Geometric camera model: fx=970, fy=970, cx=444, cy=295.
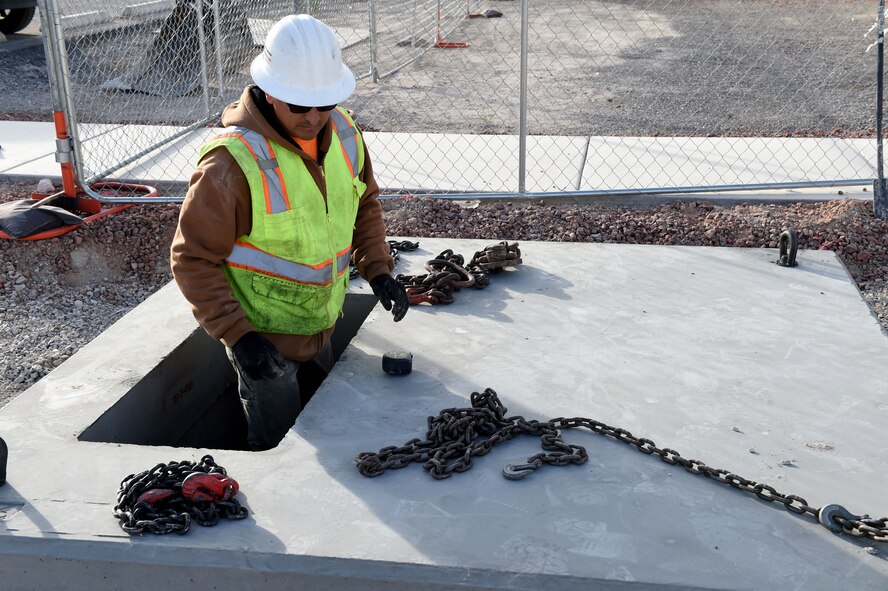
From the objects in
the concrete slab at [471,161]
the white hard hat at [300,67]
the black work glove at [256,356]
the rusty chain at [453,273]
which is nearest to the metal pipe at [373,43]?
the concrete slab at [471,161]

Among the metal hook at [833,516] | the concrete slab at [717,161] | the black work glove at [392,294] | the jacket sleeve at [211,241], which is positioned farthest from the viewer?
the concrete slab at [717,161]

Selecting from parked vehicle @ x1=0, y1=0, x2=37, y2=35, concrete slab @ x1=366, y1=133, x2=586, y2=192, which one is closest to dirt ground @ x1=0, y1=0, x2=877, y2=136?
concrete slab @ x1=366, y1=133, x2=586, y2=192

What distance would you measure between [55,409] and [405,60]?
1133cm

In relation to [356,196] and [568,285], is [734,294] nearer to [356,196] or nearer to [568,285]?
[568,285]

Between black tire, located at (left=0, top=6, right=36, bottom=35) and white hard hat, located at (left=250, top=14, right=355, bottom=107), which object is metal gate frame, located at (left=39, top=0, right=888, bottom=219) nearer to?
white hard hat, located at (left=250, top=14, right=355, bottom=107)

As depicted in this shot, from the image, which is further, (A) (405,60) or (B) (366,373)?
(A) (405,60)

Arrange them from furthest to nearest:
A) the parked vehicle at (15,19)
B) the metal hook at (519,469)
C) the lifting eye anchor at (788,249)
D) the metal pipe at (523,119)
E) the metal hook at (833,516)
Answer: the parked vehicle at (15,19)
the metal pipe at (523,119)
the lifting eye anchor at (788,249)
the metal hook at (519,469)
the metal hook at (833,516)

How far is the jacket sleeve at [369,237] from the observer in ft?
14.1

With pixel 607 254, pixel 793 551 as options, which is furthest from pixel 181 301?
pixel 793 551

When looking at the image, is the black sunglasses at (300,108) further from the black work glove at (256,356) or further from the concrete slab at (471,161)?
the concrete slab at (471,161)

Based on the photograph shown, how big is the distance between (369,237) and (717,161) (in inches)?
184

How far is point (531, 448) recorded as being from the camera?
3514 mm

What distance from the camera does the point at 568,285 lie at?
16.1 ft

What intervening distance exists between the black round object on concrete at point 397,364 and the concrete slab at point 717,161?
12.7 feet
